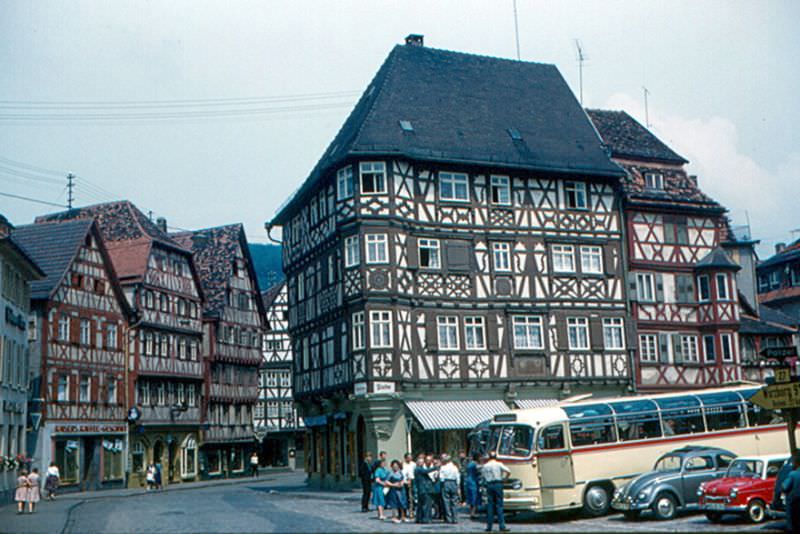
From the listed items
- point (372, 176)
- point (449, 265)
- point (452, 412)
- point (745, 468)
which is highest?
point (372, 176)

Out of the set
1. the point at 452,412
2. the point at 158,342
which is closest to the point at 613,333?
the point at 452,412

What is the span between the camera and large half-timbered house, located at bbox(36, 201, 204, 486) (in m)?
58.6

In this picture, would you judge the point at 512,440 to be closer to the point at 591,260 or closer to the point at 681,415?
the point at 681,415

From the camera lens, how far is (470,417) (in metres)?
39.2

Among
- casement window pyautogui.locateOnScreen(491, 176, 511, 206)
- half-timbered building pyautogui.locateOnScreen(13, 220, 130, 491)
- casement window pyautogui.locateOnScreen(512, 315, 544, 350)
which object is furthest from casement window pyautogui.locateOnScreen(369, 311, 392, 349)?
half-timbered building pyautogui.locateOnScreen(13, 220, 130, 491)

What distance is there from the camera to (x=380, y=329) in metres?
38.7

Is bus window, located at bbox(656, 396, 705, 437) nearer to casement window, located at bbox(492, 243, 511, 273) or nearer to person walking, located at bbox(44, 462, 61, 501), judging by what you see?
casement window, located at bbox(492, 243, 511, 273)

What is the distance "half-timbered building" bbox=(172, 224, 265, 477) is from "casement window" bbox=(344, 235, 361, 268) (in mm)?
28894

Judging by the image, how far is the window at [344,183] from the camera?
40.1 meters

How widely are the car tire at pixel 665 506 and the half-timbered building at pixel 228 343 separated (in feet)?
148

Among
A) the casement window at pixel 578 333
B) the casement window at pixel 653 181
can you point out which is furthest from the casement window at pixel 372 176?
the casement window at pixel 653 181

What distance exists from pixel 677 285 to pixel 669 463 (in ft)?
72.3

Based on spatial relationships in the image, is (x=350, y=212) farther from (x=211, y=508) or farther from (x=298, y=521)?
(x=298, y=521)

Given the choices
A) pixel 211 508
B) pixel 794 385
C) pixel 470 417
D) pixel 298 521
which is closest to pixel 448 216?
pixel 470 417
